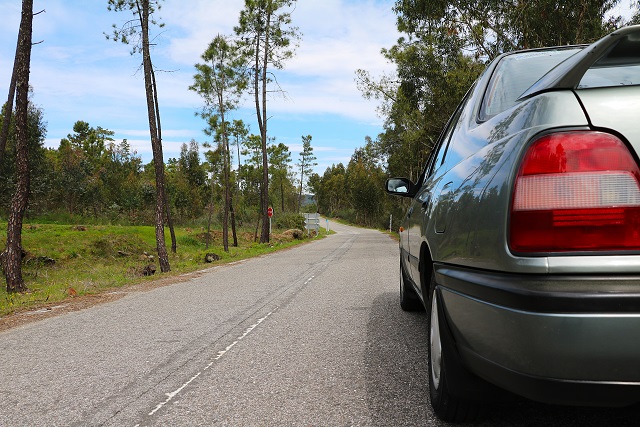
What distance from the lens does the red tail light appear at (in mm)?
1510

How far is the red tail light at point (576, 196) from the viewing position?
1.51 metres

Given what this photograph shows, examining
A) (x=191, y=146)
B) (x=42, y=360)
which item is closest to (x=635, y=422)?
(x=42, y=360)

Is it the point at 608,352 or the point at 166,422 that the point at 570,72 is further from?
the point at 166,422

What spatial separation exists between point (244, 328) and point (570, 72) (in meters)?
4.13

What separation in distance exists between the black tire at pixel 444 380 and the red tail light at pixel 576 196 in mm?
803

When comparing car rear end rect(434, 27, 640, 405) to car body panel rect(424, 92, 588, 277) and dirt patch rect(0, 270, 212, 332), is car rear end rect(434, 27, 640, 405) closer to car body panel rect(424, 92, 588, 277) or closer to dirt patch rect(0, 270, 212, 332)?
car body panel rect(424, 92, 588, 277)

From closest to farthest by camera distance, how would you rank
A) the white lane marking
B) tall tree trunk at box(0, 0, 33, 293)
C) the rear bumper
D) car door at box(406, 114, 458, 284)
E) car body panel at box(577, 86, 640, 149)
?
the rear bumper → car body panel at box(577, 86, 640, 149) → the white lane marking → car door at box(406, 114, 458, 284) → tall tree trunk at box(0, 0, 33, 293)

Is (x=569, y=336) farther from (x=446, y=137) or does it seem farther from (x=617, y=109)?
(x=446, y=137)

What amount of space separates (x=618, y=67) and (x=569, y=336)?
992mm

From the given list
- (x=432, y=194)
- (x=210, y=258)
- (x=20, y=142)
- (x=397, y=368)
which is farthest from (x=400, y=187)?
(x=210, y=258)

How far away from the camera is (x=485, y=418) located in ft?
7.92

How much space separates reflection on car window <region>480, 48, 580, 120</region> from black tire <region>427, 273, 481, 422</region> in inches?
39.4

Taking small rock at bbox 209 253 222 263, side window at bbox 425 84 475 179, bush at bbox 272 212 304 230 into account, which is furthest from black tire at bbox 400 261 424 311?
bush at bbox 272 212 304 230

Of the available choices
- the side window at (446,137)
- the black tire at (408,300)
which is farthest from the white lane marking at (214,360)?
the side window at (446,137)
